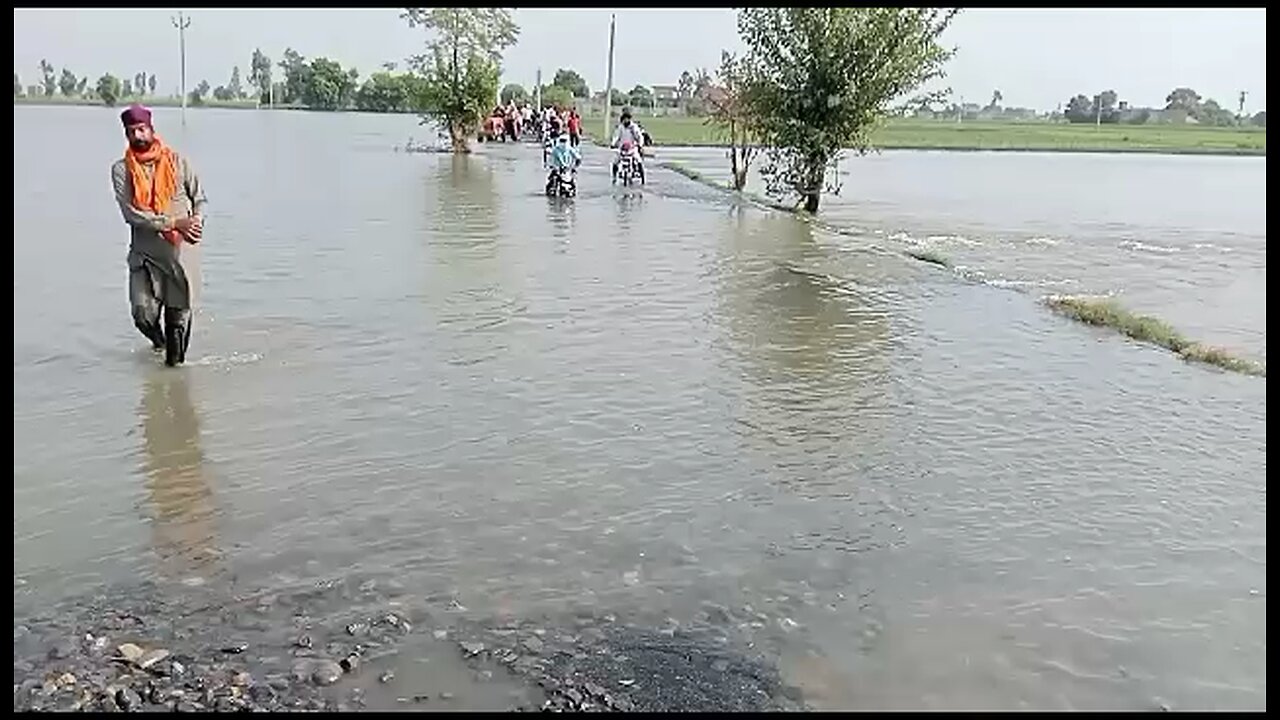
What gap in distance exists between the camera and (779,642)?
4.53m

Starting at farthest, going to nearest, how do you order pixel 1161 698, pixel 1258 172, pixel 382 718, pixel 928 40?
pixel 1258 172 → pixel 928 40 → pixel 1161 698 → pixel 382 718

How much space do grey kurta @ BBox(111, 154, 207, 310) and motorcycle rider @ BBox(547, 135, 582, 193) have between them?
13934 millimetres

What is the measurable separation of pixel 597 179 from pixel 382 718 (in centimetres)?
2486

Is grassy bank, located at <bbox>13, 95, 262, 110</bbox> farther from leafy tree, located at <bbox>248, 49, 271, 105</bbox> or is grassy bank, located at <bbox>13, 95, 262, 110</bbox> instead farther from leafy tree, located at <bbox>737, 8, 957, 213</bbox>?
leafy tree, located at <bbox>737, 8, 957, 213</bbox>

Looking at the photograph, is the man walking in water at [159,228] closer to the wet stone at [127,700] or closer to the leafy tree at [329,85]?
the wet stone at [127,700]

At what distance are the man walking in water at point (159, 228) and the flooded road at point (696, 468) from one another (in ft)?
1.26

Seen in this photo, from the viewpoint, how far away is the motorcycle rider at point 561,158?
71.8ft

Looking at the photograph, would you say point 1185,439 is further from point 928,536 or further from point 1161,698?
point 1161,698

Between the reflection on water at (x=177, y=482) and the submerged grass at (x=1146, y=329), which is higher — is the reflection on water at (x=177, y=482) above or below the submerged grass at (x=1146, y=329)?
below

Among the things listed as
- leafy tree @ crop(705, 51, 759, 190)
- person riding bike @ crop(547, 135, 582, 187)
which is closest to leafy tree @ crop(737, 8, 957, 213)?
leafy tree @ crop(705, 51, 759, 190)

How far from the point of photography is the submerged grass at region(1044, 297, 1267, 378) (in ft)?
32.2


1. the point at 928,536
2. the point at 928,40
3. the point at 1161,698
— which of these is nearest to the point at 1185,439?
the point at 928,536

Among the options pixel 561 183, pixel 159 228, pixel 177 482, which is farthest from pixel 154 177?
pixel 561 183

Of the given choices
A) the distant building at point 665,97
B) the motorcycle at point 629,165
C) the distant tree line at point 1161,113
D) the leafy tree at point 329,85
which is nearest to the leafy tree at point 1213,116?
the distant tree line at point 1161,113
